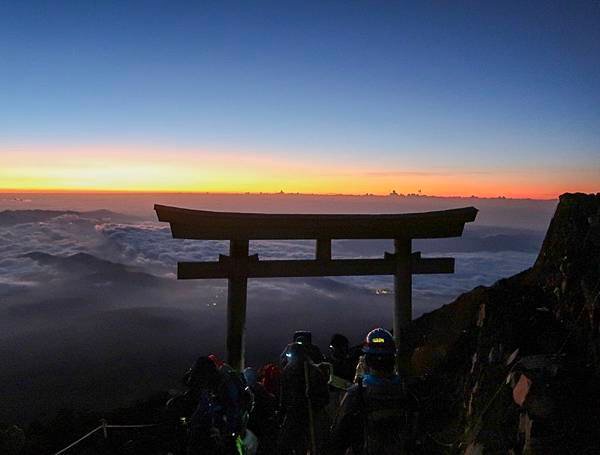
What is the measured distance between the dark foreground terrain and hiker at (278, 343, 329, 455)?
4.35 ft

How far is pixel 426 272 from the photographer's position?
9195 mm

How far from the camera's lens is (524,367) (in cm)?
370

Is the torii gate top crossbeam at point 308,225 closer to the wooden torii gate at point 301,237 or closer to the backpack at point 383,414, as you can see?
the wooden torii gate at point 301,237

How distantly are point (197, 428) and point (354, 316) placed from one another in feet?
198

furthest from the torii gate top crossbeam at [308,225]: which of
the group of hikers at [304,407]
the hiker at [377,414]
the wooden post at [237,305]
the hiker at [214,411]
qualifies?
the hiker at [377,414]

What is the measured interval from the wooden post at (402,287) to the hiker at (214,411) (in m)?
4.76

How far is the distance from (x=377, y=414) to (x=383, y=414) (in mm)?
48

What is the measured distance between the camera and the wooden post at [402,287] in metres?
8.90

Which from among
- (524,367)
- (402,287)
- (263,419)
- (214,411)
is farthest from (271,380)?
(524,367)

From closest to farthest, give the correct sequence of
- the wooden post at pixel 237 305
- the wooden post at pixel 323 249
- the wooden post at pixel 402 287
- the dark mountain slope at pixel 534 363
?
1. the dark mountain slope at pixel 534 363
2. the wooden post at pixel 237 305
3. the wooden post at pixel 323 249
4. the wooden post at pixel 402 287

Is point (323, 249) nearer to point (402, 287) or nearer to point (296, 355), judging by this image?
point (402, 287)

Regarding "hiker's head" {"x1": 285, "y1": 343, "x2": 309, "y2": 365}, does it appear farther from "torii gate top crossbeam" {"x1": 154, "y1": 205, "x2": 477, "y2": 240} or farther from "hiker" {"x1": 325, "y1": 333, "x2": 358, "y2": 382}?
"hiker" {"x1": 325, "y1": 333, "x2": 358, "y2": 382}

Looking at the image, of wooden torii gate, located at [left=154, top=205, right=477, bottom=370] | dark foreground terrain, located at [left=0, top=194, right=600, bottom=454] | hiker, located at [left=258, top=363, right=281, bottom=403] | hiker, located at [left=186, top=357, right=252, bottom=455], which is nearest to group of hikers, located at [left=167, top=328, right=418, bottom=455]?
hiker, located at [left=186, top=357, right=252, bottom=455]

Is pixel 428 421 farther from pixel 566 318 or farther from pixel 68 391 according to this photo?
pixel 68 391
